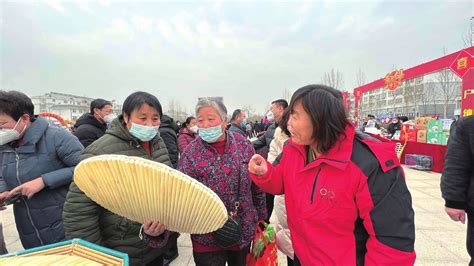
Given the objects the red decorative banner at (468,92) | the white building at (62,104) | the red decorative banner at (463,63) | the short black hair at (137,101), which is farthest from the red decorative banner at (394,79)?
the white building at (62,104)

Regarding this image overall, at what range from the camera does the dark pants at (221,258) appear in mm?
1742

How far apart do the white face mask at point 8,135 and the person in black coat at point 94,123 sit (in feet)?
6.81

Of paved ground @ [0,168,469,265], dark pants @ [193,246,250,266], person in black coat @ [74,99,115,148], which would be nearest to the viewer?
dark pants @ [193,246,250,266]

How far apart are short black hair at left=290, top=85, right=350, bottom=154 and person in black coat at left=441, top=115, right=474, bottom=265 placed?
4.40ft

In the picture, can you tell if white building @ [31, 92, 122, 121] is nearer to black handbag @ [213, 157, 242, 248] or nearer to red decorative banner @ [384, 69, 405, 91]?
red decorative banner @ [384, 69, 405, 91]

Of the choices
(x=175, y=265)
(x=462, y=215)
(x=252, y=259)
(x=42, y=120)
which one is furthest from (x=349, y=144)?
(x=175, y=265)

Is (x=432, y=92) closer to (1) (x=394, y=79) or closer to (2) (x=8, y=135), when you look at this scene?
(1) (x=394, y=79)

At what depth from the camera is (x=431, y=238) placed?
3.53m

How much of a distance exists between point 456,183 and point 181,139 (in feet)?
12.6

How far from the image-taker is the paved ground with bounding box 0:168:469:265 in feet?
9.94

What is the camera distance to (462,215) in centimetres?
191

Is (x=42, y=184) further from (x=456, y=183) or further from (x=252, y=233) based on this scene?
(x=456, y=183)

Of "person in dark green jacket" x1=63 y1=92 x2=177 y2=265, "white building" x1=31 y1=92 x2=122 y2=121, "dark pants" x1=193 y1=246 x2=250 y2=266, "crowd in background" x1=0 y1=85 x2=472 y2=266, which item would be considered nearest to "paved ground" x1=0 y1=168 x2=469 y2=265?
"dark pants" x1=193 y1=246 x2=250 y2=266

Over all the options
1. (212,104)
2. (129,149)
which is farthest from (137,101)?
(212,104)
